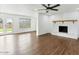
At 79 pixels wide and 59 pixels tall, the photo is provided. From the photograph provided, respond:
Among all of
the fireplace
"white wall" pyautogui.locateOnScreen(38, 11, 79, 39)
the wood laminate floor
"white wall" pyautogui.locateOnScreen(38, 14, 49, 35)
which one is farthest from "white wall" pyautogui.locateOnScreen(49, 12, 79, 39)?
the wood laminate floor

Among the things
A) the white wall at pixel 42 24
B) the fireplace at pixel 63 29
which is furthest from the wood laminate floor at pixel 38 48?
the white wall at pixel 42 24

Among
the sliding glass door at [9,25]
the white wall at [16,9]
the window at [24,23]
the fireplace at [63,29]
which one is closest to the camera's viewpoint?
the white wall at [16,9]

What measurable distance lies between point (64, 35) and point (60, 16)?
6.26ft

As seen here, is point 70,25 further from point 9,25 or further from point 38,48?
point 9,25

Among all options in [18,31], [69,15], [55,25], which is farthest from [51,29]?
[18,31]

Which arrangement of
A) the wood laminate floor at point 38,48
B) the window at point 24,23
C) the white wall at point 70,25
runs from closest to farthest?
the wood laminate floor at point 38,48
the white wall at point 70,25
the window at point 24,23

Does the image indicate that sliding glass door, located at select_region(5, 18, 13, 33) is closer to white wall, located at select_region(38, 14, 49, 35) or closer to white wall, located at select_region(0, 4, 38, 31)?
white wall, located at select_region(0, 4, 38, 31)

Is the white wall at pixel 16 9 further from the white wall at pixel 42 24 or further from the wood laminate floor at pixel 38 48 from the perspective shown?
the wood laminate floor at pixel 38 48

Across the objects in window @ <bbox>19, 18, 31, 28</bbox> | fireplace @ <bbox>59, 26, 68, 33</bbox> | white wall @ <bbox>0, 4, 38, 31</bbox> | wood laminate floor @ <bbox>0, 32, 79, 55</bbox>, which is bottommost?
wood laminate floor @ <bbox>0, 32, 79, 55</bbox>

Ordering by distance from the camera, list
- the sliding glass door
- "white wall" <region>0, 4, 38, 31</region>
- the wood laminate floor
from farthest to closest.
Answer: the sliding glass door < "white wall" <region>0, 4, 38, 31</region> < the wood laminate floor

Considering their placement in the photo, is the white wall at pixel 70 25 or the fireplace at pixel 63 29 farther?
the fireplace at pixel 63 29

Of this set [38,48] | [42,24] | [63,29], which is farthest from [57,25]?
[38,48]

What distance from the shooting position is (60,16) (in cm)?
966

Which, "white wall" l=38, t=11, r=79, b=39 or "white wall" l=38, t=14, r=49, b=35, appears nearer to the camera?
"white wall" l=38, t=11, r=79, b=39
